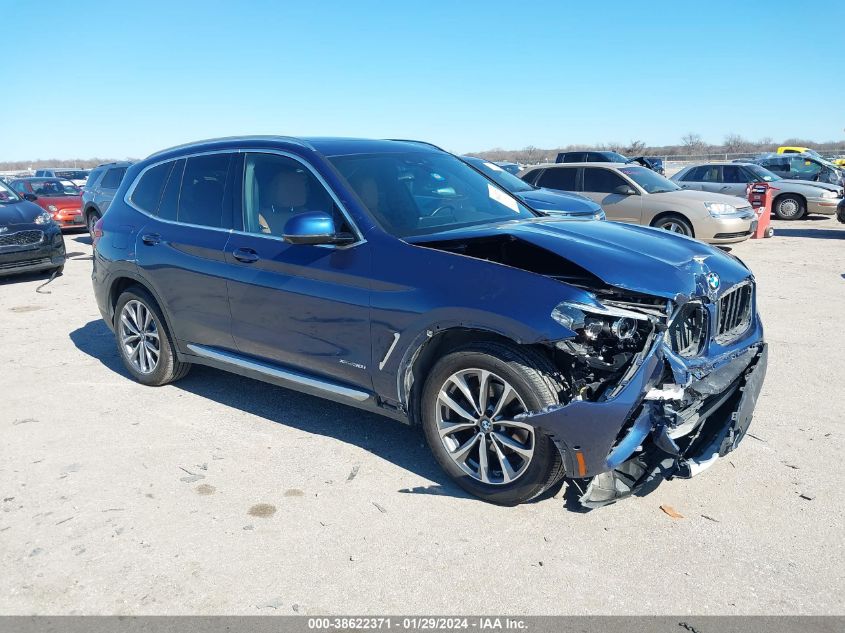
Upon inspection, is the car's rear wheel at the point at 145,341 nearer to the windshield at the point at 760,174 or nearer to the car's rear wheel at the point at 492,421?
the car's rear wheel at the point at 492,421

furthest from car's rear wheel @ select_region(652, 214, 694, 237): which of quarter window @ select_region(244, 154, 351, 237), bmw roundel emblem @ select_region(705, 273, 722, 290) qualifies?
quarter window @ select_region(244, 154, 351, 237)

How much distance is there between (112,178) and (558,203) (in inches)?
430

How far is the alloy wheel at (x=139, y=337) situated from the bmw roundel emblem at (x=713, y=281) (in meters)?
4.12

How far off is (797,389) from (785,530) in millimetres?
2312

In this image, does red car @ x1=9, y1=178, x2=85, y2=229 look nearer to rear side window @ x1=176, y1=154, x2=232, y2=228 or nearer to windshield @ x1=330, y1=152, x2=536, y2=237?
rear side window @ x1=176, y1=154, x2=232, y2=228

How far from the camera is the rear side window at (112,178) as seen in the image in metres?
15.9

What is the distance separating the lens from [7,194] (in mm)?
12047

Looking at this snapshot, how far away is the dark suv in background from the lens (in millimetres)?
15719

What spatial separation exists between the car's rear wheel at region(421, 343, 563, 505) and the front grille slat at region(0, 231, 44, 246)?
9.53 meters

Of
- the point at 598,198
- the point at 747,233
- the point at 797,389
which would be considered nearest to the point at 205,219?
the point at 797,389

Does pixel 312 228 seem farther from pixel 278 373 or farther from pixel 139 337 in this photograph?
pixel 139 337

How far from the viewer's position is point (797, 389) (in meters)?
5.48

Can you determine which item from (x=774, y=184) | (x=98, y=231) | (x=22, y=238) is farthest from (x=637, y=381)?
(x=774, y=184)

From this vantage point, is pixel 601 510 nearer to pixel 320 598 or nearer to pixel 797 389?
pixel 320 598
